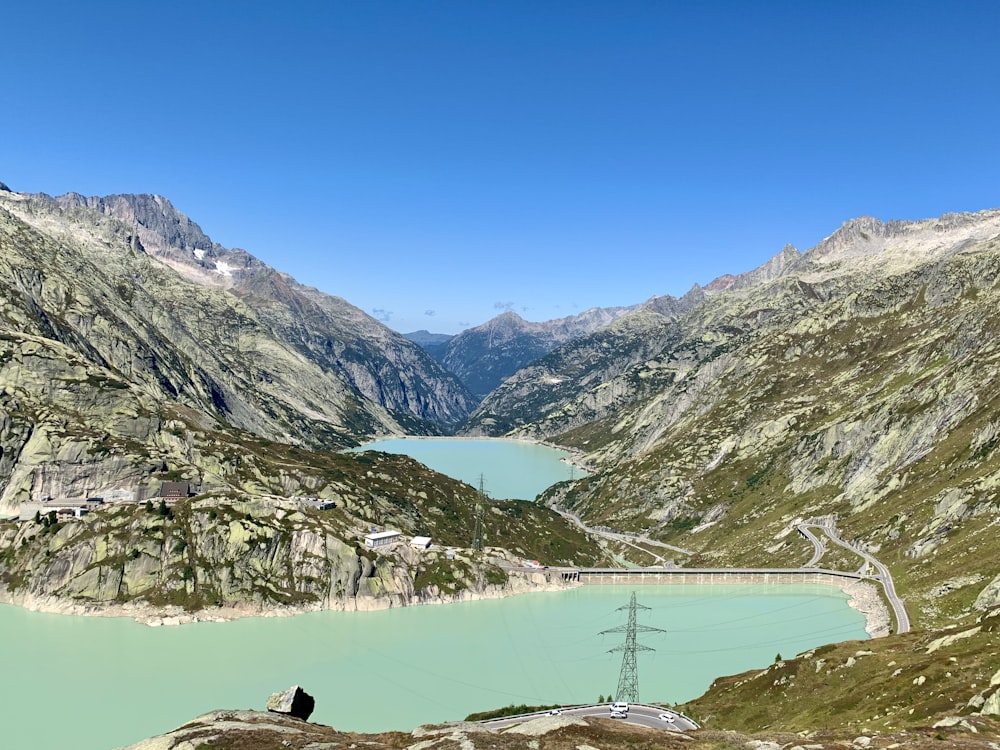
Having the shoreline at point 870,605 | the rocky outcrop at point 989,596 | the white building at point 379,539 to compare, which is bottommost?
the shoreline at point 870,605


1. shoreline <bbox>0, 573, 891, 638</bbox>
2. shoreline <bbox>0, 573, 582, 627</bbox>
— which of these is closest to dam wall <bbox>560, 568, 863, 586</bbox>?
shoreline <bbox>0, 573, 891, 638</bbox>

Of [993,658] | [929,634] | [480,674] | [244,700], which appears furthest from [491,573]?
[993,658]

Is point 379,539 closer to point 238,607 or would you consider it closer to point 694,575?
point 238,607

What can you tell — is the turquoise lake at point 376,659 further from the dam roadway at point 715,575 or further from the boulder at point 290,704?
the boulder at point 290,704

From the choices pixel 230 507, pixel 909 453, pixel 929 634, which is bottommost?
pixel 929 634

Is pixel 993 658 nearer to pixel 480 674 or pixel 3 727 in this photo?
pixel 480 674

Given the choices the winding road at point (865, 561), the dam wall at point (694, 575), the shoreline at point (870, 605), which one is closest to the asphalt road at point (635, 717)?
the winding road at point (865, 561)
